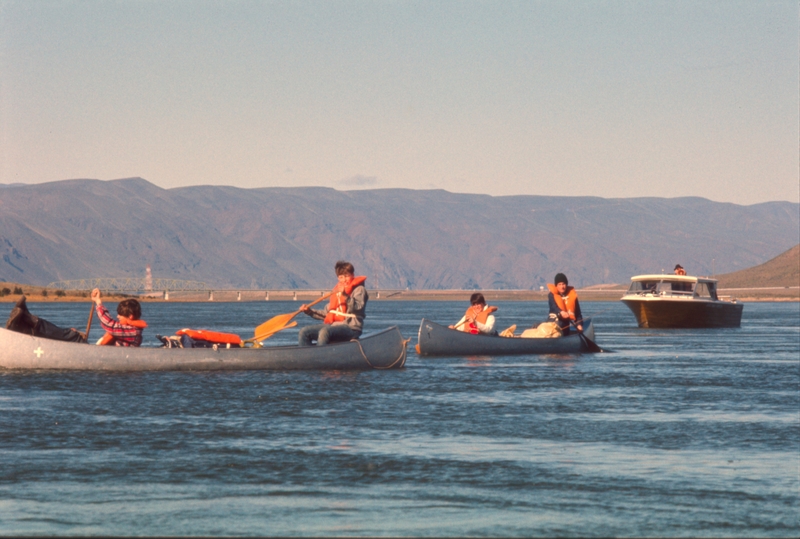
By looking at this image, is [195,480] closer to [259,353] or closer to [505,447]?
[505,447]

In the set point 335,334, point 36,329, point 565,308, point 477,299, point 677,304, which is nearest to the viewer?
point 36,329

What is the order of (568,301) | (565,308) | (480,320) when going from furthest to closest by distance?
1. (565,308)
2. (568,301)
3. (480,320)

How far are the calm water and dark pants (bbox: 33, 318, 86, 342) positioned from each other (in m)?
0.88

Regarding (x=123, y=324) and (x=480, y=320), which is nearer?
(x=123, y=324)

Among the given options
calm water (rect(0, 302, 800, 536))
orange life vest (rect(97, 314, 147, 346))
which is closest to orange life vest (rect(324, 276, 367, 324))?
calm water (rect(0, 302, 800, 536))

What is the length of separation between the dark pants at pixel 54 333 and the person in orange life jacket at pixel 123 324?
72 centimetres

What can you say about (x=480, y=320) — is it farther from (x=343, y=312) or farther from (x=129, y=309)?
(x=129, y=309)

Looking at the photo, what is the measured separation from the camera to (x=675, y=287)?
68000 mm

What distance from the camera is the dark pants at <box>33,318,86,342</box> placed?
27500mm

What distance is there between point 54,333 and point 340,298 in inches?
267

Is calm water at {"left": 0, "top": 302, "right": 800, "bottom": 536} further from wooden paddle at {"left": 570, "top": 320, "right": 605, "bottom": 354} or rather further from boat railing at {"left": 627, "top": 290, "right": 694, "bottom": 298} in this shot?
boat railing at {"left": 627, "top": 290, "right": 694, "bottom": 298}

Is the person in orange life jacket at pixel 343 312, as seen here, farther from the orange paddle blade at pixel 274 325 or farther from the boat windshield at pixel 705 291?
the boat windshield at pixel 705 291

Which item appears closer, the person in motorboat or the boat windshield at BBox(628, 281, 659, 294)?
the person in motorboat

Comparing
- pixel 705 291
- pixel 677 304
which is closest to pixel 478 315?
pixel 677 304
